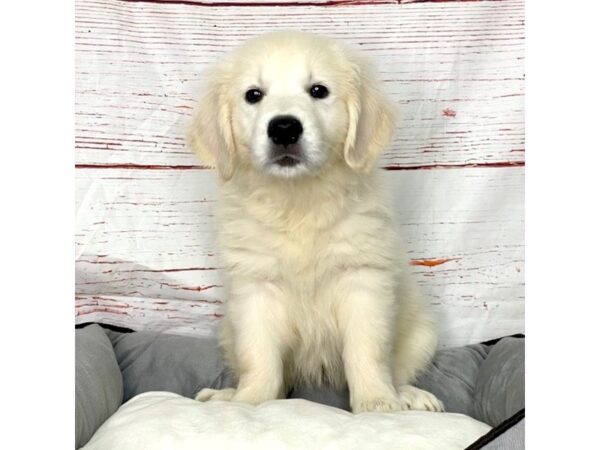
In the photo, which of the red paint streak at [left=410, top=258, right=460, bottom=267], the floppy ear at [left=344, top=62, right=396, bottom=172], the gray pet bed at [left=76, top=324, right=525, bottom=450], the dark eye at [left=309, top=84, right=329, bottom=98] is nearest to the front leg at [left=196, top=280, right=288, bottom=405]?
the gray pet bed at [left=76, top=324, right=525, bottom=450]

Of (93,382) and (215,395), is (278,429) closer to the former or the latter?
(215,395)

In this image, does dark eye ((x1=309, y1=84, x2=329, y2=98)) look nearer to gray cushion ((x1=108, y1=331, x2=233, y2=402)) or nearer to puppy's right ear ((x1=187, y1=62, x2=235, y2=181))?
puppy's right ear ((x1=187, y1=62, x2=235, y2=181))

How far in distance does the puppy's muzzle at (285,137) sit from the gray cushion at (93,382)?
30.2 inches

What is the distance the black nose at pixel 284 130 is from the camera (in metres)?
2.13

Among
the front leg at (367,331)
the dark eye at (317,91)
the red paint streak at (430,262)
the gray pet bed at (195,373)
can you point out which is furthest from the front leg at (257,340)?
the red paint streak at (430,262)

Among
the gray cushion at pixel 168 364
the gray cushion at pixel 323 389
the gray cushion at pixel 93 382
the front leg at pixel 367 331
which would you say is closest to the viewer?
the gray cushion at pixel 93 382

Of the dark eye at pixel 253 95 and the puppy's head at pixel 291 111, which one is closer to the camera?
the puppy's head at pixel 291 111

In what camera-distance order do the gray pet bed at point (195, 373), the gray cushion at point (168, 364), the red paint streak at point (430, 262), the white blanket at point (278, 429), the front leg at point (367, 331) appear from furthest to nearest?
the red paint streak at point (430, 262)
the gray cushion at point (168, 364)
the gray pet bed at point (195, 373)
the front leg at point (367, 331)
the white blanket at point (278, 429)

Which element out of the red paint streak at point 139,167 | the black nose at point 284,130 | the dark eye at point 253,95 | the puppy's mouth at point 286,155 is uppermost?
the dark eye at point 253,95

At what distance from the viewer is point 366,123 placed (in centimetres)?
235

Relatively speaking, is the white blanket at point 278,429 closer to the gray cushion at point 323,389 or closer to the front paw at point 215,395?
the front paw at point 215,395
